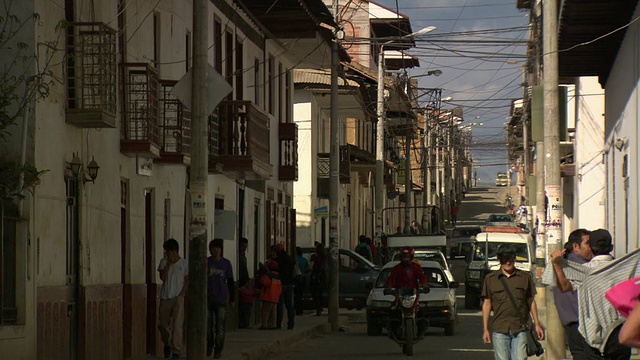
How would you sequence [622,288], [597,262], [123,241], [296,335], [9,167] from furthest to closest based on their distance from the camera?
[296,335], [123,241], [9,167], [597,262], [622,288]

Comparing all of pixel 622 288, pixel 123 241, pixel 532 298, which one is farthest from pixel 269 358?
pixel 622 288

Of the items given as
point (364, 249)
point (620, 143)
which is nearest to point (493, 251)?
point (364, 249)

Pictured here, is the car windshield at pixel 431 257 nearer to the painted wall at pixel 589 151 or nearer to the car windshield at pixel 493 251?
the car windshield at pixel 493 251

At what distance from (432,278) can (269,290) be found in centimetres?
366

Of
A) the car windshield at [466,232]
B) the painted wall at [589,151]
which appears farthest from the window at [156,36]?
the car windshield at [466,232]

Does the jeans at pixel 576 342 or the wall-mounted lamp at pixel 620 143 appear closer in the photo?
the jeans at pixel 576 342

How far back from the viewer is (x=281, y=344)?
2423 cm

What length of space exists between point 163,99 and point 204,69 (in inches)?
160

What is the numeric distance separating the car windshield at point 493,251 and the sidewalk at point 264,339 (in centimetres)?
728

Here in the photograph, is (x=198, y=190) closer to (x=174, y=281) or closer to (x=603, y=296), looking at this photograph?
(x=174, y=281)

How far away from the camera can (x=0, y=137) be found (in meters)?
13.9

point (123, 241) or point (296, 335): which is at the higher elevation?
point (123, 241)

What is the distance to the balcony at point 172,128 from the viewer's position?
21281mm

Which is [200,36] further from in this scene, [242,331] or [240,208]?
[240,208]
